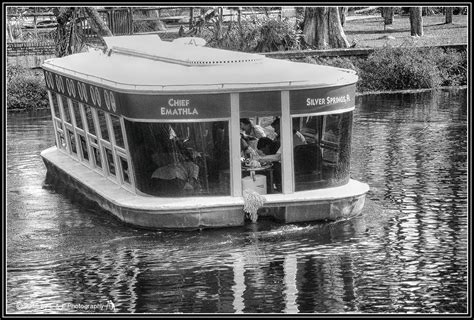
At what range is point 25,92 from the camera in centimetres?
3659

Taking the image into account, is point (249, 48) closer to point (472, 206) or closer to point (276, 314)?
point (472, 206)

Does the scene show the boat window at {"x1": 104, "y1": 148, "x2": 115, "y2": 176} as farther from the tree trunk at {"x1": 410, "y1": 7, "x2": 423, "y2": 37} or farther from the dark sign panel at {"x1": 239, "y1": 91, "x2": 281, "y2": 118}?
the tree trunk at {"x1": 410, "y1": 7, "x2": 423, "y2": 37}

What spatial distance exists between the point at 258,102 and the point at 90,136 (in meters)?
4.58

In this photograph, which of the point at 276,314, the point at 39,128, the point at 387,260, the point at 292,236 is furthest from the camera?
the point at 39,128

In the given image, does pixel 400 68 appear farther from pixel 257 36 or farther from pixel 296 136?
pixel 296 136

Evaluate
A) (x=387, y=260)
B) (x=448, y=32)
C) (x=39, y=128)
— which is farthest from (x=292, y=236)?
(x=448, y=32)

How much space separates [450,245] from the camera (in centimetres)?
1811

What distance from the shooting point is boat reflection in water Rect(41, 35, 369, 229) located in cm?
1891

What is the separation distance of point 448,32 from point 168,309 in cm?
3574

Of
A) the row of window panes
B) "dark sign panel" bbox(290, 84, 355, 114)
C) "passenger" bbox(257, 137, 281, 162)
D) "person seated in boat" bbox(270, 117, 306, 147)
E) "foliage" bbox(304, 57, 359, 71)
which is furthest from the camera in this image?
"foliage" bbox(304, 57, 359, 71)

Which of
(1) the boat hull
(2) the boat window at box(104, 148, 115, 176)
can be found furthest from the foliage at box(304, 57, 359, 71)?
(1) the boat hull

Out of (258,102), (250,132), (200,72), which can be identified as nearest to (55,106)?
(200,72)

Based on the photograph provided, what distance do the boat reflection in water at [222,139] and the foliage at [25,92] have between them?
16.3 meters

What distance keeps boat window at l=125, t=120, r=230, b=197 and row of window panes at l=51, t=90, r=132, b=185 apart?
86cm
